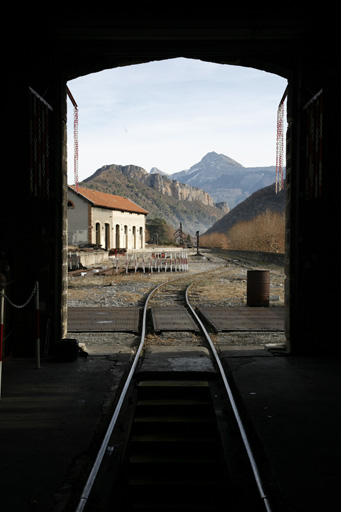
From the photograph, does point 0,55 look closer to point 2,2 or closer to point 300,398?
point 2,2

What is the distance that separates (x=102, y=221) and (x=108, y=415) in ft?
128

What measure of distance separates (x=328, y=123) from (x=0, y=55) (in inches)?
182

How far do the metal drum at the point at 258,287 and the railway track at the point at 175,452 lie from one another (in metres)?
6.44

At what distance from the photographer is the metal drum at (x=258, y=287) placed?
1169 centimetres

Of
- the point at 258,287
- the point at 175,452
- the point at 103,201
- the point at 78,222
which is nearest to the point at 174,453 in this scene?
the point at 175,452

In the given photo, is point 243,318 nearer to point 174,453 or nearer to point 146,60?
point 146,60

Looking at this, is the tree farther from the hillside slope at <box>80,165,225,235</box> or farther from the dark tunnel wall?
the hillside slope at <box>80,165,225,235</box>

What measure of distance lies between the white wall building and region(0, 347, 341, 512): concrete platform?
92.3 ft

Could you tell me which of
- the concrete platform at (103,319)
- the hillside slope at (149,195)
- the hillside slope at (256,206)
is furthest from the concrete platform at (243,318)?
the hillside slope at (149,195)

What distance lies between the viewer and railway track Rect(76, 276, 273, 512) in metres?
3.15

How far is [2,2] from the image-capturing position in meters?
5.54

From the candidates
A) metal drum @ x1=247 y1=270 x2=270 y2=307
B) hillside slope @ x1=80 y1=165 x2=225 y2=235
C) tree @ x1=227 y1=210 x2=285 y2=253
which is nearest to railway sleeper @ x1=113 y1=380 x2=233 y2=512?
metal drum @ x1=247 y1=270 x2=270 y2=307

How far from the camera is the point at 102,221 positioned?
4250cm

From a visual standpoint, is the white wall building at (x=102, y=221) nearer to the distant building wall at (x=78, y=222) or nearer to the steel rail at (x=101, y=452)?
the distant building wall at (x=78, y=222)
